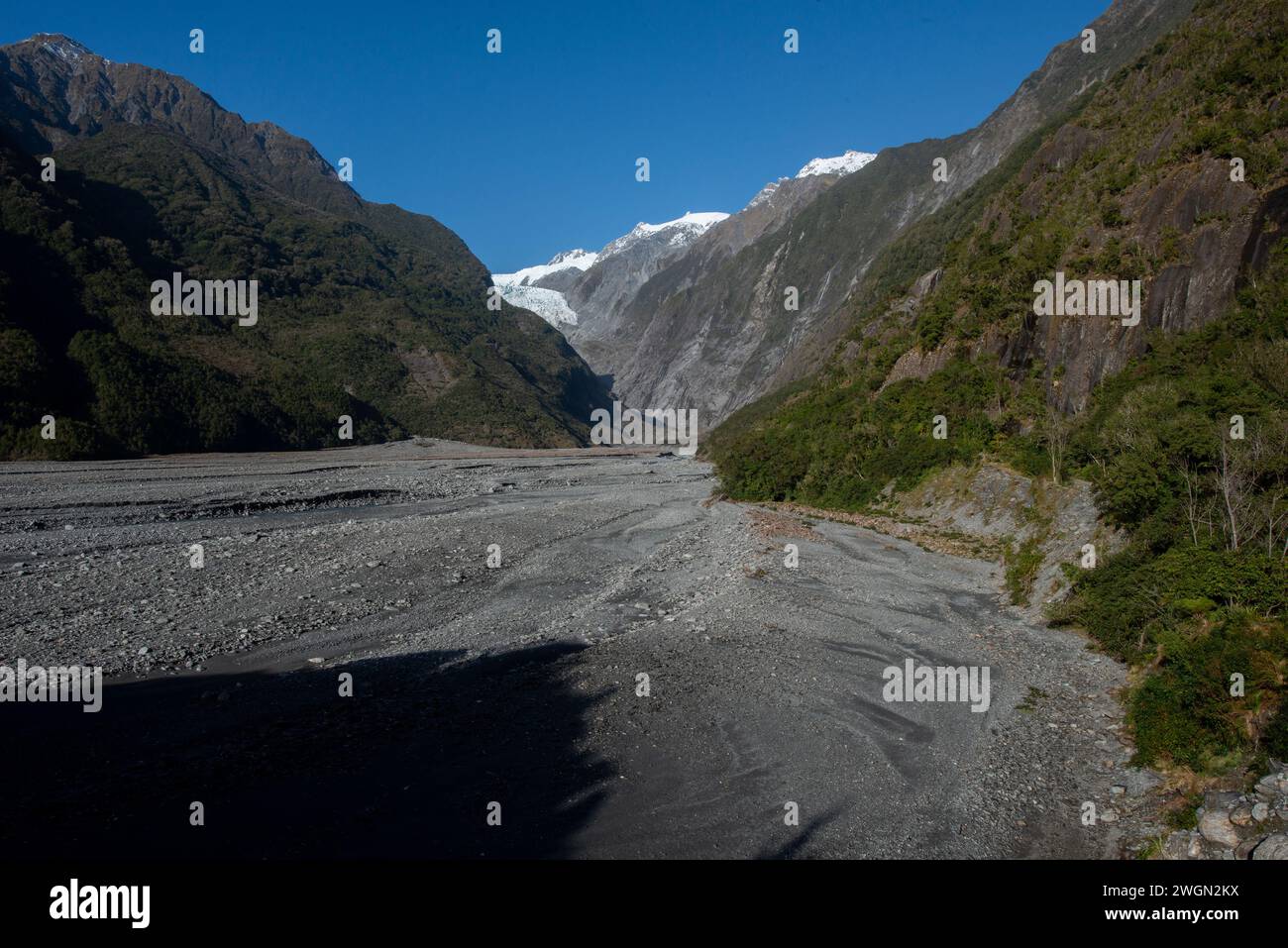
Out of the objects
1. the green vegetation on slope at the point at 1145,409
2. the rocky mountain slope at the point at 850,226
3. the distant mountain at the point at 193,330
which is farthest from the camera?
the rocky mountain slope at the point at 850,226

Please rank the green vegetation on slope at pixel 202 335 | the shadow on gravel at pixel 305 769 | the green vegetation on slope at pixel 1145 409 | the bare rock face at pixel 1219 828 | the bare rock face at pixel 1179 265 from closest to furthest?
the bare rock face at pixel 1219 828, the shadow on gravel at pixel 305 769, the green vegetation on slope at pixel 1145 409, the bare rock face at pixel 1179 265, the green vegetation on slope at pixel 202 335

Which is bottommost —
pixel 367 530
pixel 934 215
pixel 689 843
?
pixel 689 843

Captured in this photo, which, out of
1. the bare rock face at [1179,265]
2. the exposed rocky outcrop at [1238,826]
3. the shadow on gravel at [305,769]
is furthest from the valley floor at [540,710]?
the bare rock face at [1179,265]

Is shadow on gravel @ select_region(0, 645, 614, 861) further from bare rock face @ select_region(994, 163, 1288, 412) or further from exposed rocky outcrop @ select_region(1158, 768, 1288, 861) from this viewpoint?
bare rock face @ select_region(994, 163, 1288, 412)

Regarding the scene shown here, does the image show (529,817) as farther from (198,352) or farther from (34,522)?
(198,352)

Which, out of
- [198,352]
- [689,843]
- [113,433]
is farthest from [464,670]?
[198,352]

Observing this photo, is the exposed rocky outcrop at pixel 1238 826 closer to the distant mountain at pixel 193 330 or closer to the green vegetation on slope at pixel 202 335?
the green vegetation on slope at pixel 202 335
